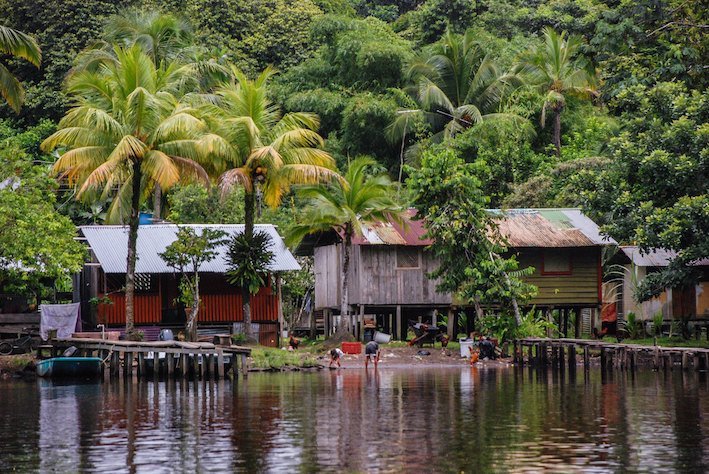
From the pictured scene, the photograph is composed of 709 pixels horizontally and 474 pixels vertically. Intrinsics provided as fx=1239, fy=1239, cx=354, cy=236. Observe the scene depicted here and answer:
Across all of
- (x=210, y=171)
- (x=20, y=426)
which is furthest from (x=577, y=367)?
(x=20, y=426)

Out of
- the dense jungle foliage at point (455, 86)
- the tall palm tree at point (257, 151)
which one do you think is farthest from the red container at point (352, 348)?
the dense jungle foliage at point (455, 86)

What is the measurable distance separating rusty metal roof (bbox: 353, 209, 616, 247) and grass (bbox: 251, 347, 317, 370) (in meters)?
6.52

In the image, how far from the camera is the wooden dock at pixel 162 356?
39250mm

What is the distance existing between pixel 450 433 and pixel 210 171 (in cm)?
2430

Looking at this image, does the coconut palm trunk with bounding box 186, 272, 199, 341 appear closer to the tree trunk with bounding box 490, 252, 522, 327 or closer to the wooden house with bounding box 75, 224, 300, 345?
the wooden house with bounding box 75, 224, 300, 345

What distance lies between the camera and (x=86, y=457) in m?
21.2

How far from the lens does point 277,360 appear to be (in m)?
42.5

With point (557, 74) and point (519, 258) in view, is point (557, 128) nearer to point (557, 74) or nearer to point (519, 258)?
point (557, 74)

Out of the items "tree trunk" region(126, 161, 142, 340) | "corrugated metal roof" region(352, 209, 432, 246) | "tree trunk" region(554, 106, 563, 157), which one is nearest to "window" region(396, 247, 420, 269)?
"corrugated metal roof" region(352, 209, 432, 246)

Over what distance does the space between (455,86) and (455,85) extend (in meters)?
0.05

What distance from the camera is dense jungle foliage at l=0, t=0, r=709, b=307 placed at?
4519 centimetres

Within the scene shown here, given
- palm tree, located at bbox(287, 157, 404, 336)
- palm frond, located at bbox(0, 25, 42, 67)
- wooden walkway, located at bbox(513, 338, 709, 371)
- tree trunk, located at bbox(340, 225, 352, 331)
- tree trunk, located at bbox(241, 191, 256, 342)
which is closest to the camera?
palm frond, located at bbox(0, 25, 42, 67)

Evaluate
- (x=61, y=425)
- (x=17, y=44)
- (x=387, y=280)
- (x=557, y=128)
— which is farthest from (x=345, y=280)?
(x=61, y=425)

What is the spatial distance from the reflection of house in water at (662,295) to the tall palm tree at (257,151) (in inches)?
513
